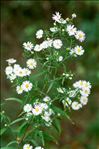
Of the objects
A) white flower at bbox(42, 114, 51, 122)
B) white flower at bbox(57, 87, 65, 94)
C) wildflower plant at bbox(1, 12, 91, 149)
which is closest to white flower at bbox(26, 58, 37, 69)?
wildflower plant at bbox(1, 12, 91, 149)

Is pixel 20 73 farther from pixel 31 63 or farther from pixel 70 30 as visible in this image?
pixel 70 30

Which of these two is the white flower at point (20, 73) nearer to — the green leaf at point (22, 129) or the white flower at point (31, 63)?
the white flower at point (31, 63)

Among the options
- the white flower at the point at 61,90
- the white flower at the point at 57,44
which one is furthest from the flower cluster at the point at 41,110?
the white flower at the point at 57,44

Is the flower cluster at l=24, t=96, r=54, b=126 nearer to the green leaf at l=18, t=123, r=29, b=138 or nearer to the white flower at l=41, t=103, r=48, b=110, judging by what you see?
the white flower at l=41, t=103, r=48, b=110

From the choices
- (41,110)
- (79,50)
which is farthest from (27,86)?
(79,50)

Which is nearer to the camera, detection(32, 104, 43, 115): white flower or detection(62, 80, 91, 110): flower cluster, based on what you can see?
detection(32, 104, 43, 115): white flower

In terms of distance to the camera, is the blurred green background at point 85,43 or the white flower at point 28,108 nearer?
the white flower at point 28,108

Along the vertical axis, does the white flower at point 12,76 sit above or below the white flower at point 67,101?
above

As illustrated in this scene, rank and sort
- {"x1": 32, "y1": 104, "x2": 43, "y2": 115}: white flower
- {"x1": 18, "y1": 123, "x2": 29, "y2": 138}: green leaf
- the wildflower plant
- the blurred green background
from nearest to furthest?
{"x1": 32, "y1": 104, "x2": 43, "y2": 115}: white flower < the wildflower plant < {"x1": 18, "y1": 123, "x2": 29, "y2": 138}: green leaf < the blurred green background

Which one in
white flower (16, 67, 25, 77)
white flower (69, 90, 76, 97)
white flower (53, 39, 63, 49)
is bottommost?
white flower (69, 90, 76, 97)
